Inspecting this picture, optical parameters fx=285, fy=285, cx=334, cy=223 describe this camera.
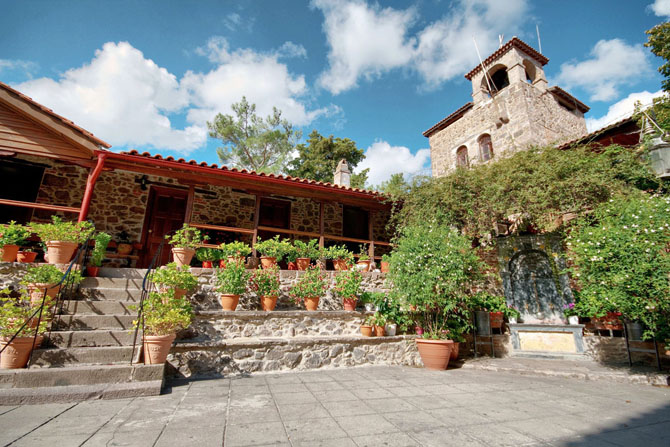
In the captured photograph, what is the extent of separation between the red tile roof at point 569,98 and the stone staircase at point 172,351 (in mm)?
13513

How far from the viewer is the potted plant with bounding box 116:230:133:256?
6973mm

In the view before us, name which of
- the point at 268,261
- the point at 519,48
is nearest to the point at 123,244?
the point at 268,261

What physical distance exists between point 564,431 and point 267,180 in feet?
19.8

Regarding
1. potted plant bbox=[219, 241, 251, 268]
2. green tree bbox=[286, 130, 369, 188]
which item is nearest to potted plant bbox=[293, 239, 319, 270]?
potted plant bbox=[219, 241, 251, 268]

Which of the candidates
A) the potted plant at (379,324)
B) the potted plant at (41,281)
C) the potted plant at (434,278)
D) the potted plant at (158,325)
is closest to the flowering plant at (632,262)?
the potted plant at (434,278)

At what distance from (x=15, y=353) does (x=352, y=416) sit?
3617 millimetres

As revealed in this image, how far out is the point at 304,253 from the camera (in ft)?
21.3

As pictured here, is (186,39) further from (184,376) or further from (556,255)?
(556,255)

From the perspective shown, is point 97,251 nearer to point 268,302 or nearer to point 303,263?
point 268,302

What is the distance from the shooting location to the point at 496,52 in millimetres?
13086

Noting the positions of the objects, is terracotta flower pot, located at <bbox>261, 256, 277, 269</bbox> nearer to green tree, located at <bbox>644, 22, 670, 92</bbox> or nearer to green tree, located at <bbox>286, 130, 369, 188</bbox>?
green tree, located at <bbox>644, 22, 670, 92</bbox>

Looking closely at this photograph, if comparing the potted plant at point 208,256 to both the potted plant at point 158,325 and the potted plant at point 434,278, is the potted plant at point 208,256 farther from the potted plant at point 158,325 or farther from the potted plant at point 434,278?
the potted plant at point 434,278

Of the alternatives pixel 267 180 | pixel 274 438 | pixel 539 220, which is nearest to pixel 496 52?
pixel 539 220

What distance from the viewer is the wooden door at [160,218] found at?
24.4ft
